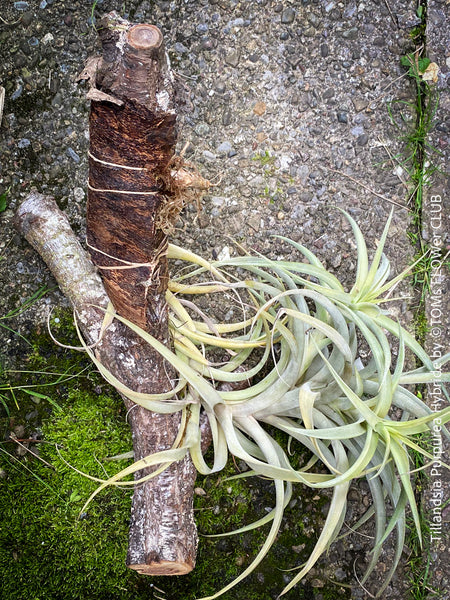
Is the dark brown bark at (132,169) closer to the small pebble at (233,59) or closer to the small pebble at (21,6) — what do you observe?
the small pebble at (233,59)

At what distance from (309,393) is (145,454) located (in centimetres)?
53

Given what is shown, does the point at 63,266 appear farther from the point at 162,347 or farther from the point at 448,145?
the point at 448,145

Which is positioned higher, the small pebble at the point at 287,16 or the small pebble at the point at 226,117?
the small pebble at the point at 287,16

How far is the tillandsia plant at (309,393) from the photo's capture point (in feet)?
4.73

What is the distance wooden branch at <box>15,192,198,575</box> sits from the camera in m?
1.60

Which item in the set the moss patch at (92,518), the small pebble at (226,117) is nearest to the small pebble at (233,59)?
the small pebble at (226,117)

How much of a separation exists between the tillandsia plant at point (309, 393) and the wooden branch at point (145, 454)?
7 cm

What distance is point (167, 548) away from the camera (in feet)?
5.25

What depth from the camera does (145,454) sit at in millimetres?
1672

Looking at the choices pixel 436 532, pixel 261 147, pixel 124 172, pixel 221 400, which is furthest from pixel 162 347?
pixel 436 532

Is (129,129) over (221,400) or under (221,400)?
over

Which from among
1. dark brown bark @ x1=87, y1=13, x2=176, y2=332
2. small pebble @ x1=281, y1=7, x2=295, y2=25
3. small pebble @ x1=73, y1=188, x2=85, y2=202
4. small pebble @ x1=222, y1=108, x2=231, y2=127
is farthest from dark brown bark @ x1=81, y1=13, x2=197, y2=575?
small pebble @ x1=281, y1=7, x2=295, y2=25

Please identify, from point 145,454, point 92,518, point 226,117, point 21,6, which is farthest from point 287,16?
point 92,518

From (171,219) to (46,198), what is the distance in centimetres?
60
